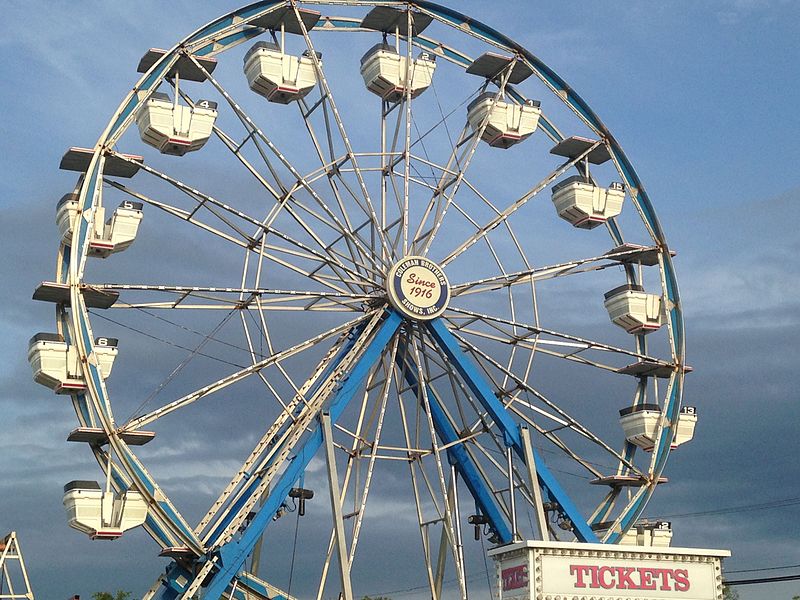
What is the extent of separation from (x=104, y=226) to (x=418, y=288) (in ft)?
26.1

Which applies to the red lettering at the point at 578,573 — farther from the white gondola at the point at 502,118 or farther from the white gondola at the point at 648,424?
the white gondola at the point at 502,118

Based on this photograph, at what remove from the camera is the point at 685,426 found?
43562 millimetres

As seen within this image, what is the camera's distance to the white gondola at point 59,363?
3519 centimetres

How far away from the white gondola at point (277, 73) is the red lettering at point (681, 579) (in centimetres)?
1509

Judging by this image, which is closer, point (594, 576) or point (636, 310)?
point (594, 576)

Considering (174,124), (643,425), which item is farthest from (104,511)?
(643,425)

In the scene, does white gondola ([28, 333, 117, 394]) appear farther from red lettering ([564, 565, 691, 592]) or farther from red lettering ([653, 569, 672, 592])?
red lettering ([653, 569, 672, 592])

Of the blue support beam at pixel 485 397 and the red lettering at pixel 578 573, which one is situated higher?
the blue support beam at pixel 485 397

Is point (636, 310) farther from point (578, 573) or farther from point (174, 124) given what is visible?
point (174, 124)

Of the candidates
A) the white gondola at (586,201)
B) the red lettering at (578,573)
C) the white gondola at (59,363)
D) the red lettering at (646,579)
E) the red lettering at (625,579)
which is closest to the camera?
the red lettering at (578,573)

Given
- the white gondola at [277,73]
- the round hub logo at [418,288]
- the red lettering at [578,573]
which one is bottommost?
the red lettering at [578,573]

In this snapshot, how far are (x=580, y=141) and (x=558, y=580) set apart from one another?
14.6 meters

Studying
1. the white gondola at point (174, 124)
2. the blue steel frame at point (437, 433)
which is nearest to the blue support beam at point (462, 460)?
the blue steel frame at point (437, 433)

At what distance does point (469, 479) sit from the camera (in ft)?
135
